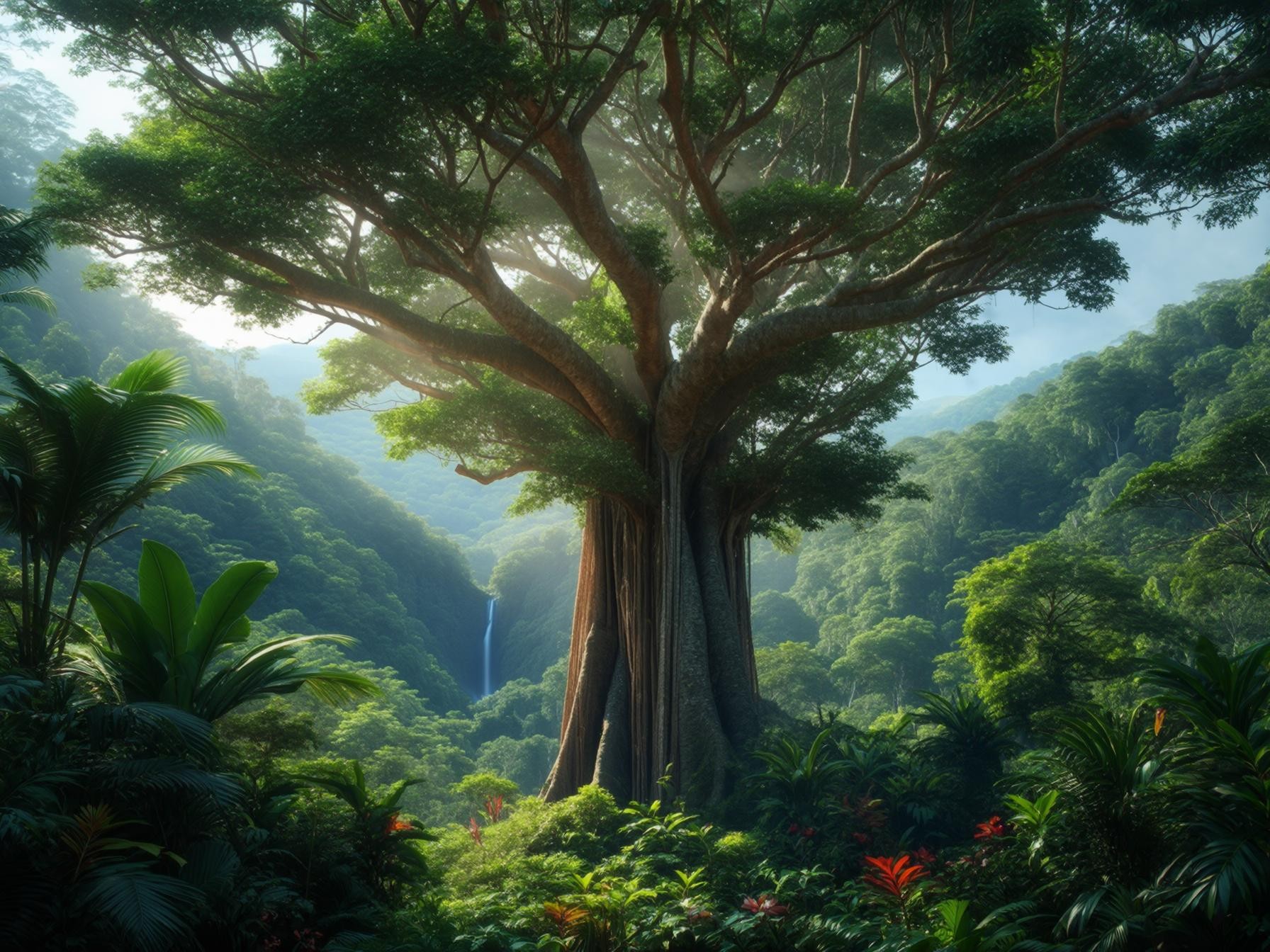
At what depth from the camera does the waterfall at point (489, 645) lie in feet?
186

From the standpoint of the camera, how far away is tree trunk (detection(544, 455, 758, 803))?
9.75 metres

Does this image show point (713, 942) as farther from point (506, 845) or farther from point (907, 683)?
point (907, 683)

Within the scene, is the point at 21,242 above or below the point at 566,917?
above

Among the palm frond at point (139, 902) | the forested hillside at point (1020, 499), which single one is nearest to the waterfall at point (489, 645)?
the forested hillside at point (1020, 499)

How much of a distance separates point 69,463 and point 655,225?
6083 mm

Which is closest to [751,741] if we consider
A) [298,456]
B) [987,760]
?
[987,760]

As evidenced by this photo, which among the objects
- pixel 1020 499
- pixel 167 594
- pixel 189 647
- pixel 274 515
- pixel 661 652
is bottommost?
pixel 661 652

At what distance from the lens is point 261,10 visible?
7.65 meters

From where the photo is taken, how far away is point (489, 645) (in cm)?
5703

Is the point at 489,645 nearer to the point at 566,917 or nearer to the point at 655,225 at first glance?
the point at 655,225

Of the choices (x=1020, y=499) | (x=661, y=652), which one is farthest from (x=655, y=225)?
(x=1020, y=499)

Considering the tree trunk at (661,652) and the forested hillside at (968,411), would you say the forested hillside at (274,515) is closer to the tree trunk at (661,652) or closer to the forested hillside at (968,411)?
the tree trunk at (661,652)

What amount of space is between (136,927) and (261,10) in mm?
6838

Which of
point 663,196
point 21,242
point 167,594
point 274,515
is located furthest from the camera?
point 274,515
